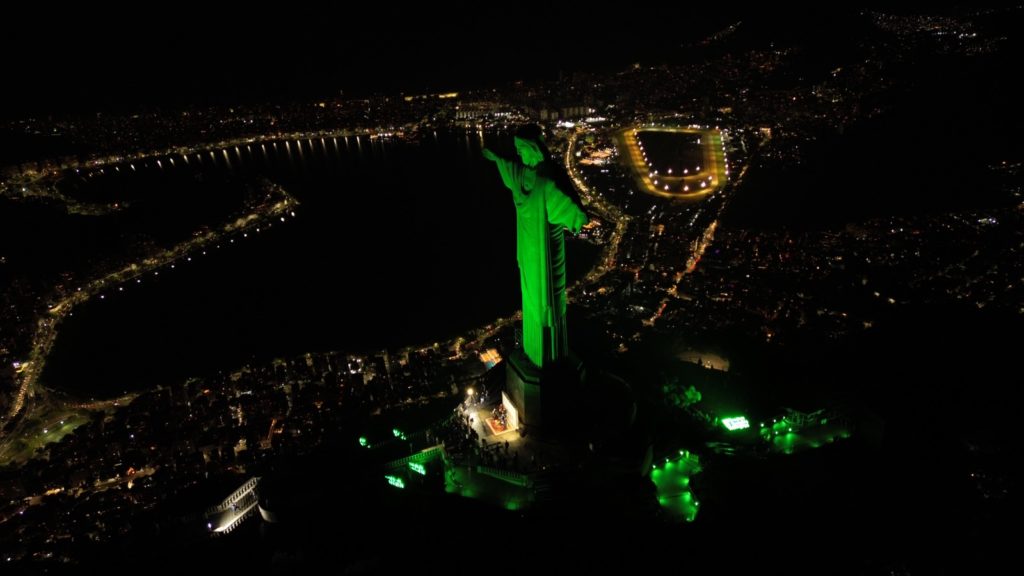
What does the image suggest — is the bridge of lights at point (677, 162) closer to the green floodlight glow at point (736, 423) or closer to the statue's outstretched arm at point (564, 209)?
the green floodlight glow at point (736, 423)

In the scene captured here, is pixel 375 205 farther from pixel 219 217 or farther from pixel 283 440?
pixel 283 440

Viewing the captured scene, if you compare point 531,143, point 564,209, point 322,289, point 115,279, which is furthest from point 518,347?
point 115,279

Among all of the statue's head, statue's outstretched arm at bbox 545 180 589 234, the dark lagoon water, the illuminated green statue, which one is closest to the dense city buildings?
the dark lagoon water

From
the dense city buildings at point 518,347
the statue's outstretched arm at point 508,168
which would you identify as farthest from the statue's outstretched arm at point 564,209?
the dense city buildings at point 518,347

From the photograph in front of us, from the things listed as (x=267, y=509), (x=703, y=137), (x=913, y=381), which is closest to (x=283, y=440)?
(x=267, y=509)

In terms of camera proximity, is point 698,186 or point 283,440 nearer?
point 283,440

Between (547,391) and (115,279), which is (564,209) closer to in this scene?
(547,391)
